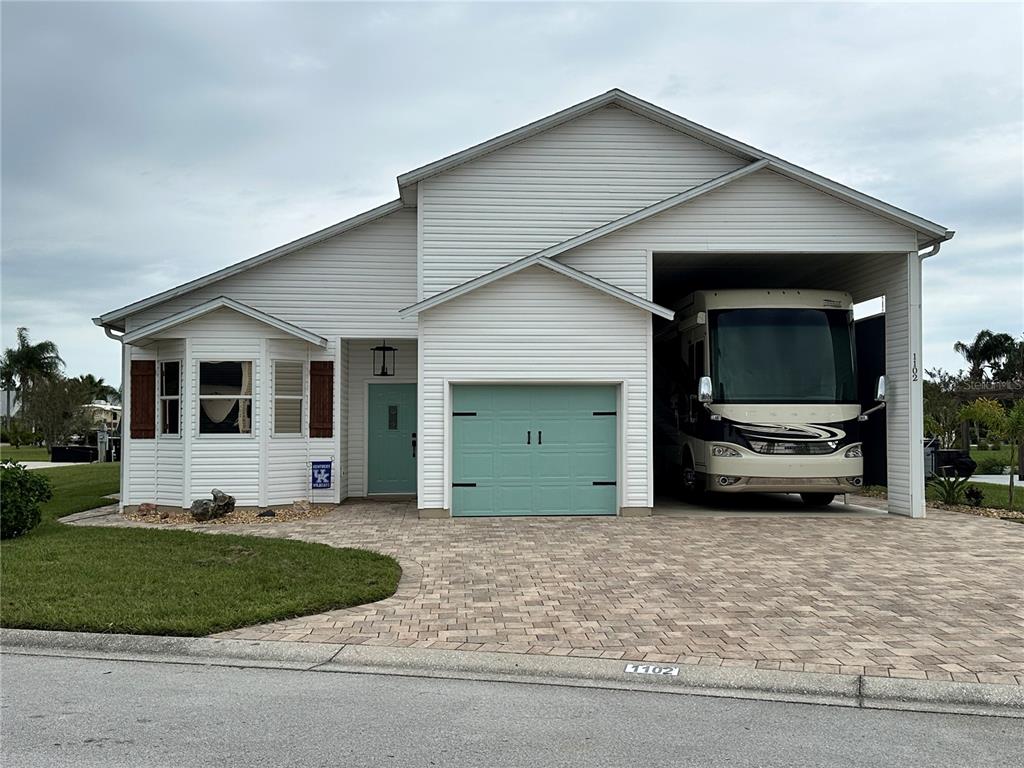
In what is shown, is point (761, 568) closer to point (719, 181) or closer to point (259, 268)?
point (719, 181)

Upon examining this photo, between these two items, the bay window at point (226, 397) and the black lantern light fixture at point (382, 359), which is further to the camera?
the black lantern light fixture at point (382, 359)

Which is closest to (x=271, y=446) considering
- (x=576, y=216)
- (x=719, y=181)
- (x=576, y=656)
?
(x=576, y=216)

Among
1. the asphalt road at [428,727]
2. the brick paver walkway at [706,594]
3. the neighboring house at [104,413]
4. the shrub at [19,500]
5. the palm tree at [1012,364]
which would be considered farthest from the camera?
the neighboring house at [104,413]

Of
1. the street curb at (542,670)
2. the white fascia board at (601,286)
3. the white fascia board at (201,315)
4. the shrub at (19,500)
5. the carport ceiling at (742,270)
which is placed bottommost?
the street curb at (542,670)

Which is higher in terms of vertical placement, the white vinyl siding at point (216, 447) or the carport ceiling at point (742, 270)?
the carport ceiling at point (742, 270)

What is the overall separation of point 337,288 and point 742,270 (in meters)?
7.99

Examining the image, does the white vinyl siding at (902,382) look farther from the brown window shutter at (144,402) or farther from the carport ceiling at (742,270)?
the brown window shutter at (144,402)

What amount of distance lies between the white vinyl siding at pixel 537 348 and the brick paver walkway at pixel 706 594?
4.73ft

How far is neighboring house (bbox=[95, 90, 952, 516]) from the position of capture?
1498 cm

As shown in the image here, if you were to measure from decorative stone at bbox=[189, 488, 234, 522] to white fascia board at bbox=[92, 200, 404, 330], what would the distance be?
396 cm

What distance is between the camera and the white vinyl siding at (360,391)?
17.9m

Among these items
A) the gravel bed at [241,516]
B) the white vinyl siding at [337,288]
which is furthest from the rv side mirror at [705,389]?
the gravel bed at [241,516]

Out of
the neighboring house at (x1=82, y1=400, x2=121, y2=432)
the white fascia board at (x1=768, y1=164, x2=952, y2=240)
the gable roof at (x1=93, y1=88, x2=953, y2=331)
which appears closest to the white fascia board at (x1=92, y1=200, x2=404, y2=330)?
the gable roof at (x1=93, y1=88, x2=953, y2=331)

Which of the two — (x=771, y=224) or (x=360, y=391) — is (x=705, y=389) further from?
(x=360, y=391)
